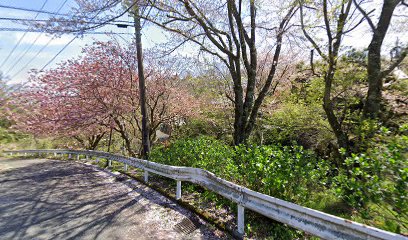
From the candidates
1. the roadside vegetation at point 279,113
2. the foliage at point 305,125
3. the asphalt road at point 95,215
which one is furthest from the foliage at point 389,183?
the foliage at point 305,125

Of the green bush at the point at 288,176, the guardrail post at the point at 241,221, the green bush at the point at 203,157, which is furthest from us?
the green bush at the point at 203,157

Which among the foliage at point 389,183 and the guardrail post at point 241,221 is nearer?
the foliage at point 389,183

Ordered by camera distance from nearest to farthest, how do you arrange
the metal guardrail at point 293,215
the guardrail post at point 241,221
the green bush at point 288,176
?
the metal guardrail at point 293,215 → the guardrail post at point 241,221 → the green bush at point 288,176

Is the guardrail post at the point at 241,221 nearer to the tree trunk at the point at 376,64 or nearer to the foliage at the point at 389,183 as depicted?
the foliage at the point at 389,183

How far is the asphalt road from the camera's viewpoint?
Result: 4027mm

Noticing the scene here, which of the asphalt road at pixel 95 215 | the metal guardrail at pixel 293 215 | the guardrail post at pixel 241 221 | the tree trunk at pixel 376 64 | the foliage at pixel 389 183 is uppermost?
the tree trunk at pixel 376 64

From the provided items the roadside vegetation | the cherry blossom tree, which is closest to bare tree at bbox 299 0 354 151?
the roadside vegetation

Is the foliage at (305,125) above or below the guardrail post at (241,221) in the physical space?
above

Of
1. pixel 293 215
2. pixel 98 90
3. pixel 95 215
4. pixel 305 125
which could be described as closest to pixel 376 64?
pixel 305 125

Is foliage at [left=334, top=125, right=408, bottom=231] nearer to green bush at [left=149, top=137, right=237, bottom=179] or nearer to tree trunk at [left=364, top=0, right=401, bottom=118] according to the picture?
green bush at [left=149, top=137, right=237, bottom=179]

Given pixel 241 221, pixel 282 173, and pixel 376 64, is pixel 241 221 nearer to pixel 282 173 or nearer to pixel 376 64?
pixel 282 173

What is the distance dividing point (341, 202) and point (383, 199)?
9.92 feet

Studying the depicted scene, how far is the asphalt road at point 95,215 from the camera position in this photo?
403cm

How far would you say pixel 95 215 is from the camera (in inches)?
191
